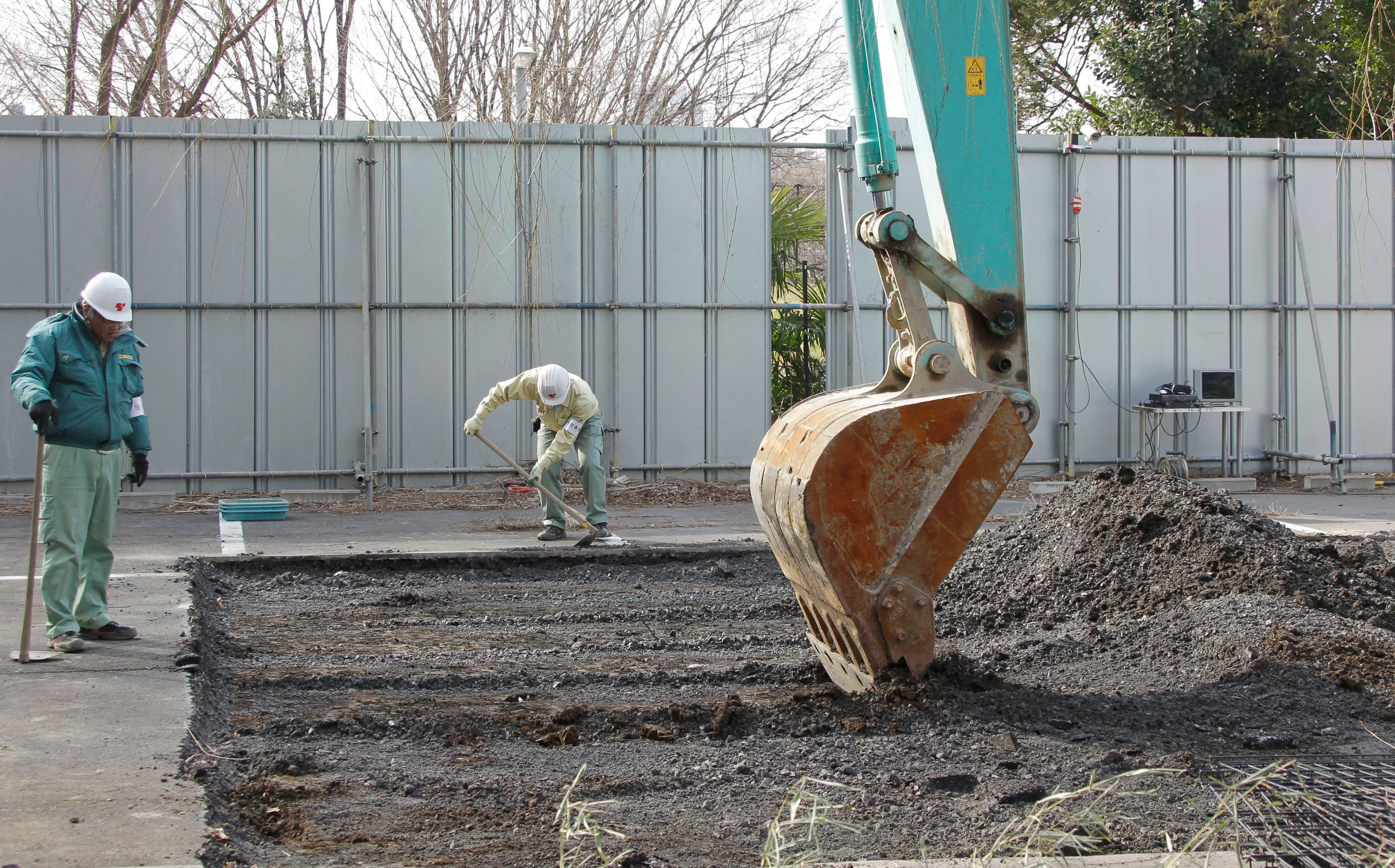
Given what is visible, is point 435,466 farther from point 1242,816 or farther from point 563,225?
point 1242,816

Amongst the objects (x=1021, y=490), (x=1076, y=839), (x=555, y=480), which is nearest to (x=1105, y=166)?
(x=1021, y=490)

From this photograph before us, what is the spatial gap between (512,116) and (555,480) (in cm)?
451

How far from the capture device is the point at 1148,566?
6367mm

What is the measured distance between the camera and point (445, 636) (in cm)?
612

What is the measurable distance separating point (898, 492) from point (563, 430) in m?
5.64

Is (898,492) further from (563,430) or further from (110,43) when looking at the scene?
(110,43)

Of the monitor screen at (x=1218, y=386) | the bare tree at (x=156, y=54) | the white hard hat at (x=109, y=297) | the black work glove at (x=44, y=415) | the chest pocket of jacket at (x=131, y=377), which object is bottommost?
the black work glove at (x=44, y=415)

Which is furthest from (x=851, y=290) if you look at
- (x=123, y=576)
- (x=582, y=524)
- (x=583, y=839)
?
(x=583, y=839)

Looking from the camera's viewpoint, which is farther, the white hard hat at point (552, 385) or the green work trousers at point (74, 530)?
the white hard hat at point (552, 385)

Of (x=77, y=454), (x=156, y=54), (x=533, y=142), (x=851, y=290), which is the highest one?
(x=156, y=54)

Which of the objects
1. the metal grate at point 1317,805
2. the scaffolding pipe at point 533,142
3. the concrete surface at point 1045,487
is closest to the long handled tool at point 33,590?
the metal grate at point 1317,805

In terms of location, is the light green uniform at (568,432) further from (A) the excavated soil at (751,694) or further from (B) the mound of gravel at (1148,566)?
(B) the mound of gravel at (1148,566)

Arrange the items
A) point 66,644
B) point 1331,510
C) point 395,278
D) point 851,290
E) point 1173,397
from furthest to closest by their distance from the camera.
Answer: point 1173,397
point 851,290
point 395,278
point 1331,510
point 66,644

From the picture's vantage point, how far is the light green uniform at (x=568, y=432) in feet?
31.0
